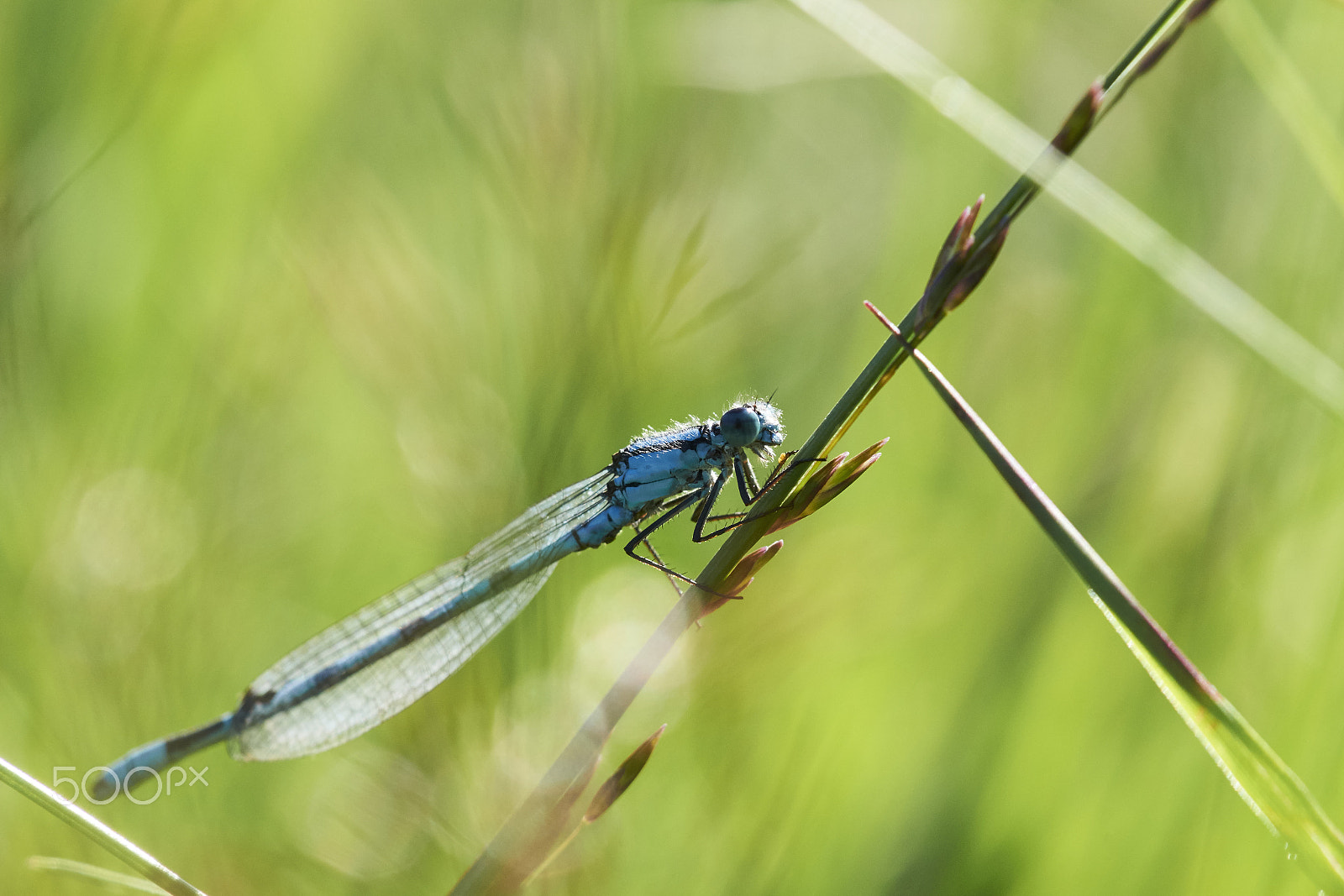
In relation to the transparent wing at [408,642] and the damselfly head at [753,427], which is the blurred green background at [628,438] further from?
the damselfly head at [753,427]

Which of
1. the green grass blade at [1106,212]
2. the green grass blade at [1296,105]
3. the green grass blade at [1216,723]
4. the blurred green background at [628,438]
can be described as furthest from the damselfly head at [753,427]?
the green grass blade at [1216,723]

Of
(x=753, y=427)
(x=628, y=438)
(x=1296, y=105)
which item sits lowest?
(x=1296, y=105)

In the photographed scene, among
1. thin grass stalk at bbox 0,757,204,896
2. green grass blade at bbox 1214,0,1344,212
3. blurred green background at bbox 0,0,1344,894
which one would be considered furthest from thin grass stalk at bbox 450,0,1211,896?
green grass blade at bbox 1214,0,1344,212

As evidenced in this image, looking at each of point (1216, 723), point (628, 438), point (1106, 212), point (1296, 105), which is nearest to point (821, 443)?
point (1216, 723)

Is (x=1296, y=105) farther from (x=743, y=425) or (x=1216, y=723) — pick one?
(x=1216, y=723)

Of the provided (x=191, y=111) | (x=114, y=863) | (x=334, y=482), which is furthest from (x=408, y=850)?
(x=191, y=111)

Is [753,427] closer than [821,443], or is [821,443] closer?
[821,443]

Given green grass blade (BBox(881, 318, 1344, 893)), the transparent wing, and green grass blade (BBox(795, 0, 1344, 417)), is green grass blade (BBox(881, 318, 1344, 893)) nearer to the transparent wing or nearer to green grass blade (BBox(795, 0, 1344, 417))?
green grass blade (BBox(795, 0, 1344, 417))
